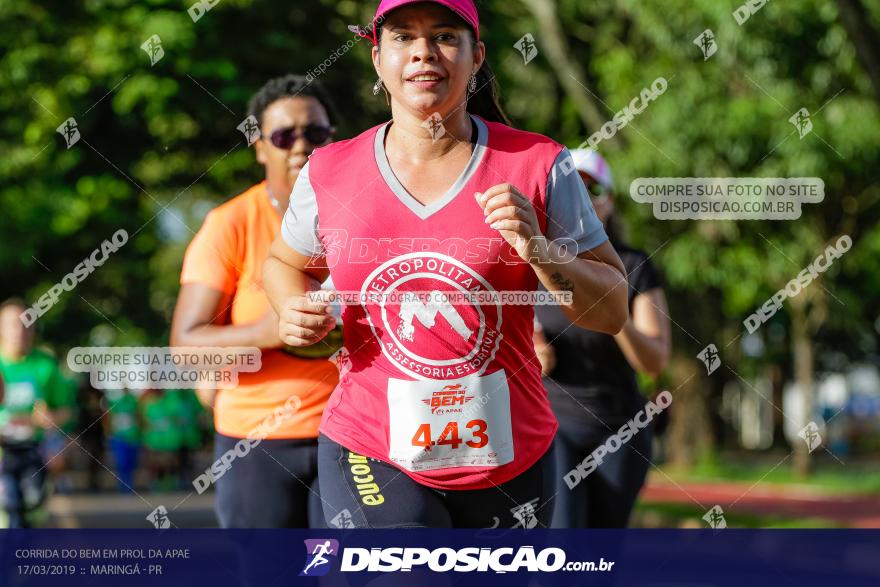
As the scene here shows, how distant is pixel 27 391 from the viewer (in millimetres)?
7148

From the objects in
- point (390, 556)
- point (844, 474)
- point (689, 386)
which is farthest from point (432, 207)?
point (844, 474)

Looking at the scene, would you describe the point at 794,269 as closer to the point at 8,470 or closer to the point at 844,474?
the point at 8,470

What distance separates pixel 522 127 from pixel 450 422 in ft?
26.2

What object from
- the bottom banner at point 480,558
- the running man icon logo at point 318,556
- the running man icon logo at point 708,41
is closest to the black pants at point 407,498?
the bottom banner at point 480,558

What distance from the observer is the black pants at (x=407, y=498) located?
3.15 meters

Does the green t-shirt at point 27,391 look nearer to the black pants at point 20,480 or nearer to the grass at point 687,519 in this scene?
the black pants at point 20,480

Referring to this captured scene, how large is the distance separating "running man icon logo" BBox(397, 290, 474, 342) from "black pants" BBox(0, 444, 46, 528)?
4.39 meters

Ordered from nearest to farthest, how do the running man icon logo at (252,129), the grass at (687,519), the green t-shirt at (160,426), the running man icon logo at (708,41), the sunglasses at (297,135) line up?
the sunglasses at (297,135), the running man icon logo at (252,129), the running man icon logo at (708,41), the grass at (687,519), the green t-shirt at (160,426)

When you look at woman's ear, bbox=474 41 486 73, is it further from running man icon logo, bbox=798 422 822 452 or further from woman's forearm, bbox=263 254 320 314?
running man icon logo, bbox=798 422 822 452

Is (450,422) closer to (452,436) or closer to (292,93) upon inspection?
(452,436)

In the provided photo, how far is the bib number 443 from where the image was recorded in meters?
3.18

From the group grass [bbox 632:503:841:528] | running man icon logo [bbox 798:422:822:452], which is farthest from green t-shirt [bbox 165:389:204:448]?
running man icon logo [bbox 798:422:822:452]

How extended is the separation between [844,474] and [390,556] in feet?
69.3

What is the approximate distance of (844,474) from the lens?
23.4 metres
